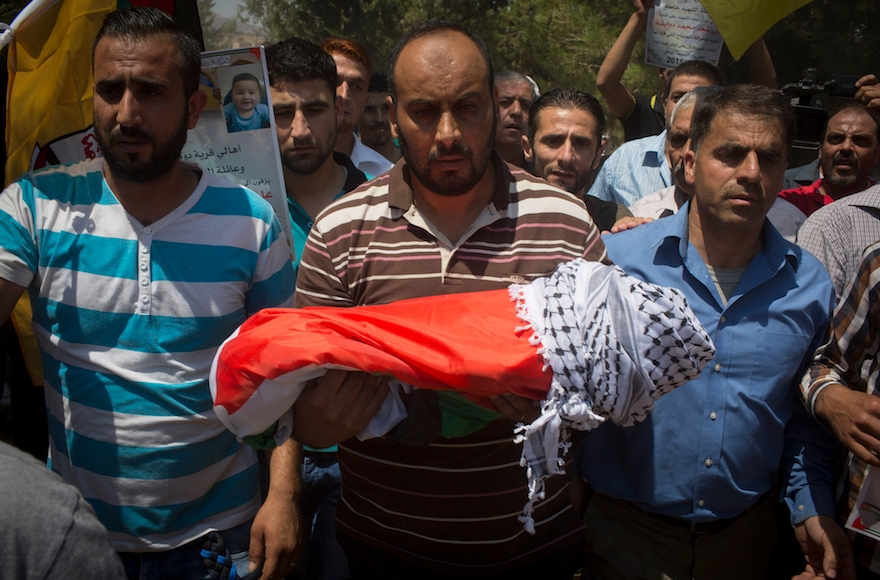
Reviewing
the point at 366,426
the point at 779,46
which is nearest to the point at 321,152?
the point at 366,426

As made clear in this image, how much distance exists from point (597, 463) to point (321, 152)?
1805 millimetres

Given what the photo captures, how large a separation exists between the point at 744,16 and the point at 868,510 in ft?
8.00

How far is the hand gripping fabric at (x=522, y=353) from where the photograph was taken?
1725 mm

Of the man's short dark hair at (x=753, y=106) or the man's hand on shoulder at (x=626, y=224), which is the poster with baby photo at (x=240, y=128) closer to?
the man's hand on shoulder at (x=626, y=224)

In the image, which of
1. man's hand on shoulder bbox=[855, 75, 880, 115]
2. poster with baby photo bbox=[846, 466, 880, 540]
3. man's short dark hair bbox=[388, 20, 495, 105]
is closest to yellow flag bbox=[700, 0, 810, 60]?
man's hand on shoulder bbox=[855, 75, 880, 115]

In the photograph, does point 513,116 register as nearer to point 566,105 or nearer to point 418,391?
point 566,105

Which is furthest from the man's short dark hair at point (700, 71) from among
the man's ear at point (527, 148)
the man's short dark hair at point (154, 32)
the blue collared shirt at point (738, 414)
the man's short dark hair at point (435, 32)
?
the man's short dark hair at point (154, 32)

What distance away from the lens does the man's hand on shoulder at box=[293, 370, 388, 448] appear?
186 cm

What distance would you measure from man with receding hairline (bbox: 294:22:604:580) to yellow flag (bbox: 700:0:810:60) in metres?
1.90

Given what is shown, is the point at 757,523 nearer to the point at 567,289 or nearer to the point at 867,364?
the point at 867,364

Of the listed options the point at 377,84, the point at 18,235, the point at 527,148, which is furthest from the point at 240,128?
the point at 377,84

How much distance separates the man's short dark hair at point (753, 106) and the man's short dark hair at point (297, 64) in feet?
5.56

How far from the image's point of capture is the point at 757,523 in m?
2.66

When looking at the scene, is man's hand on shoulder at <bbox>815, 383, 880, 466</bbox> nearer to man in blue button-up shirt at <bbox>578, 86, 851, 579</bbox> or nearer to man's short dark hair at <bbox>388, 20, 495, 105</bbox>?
man in blue button-up shirt at <bbox>578, 86, 851, 579</bbox>
